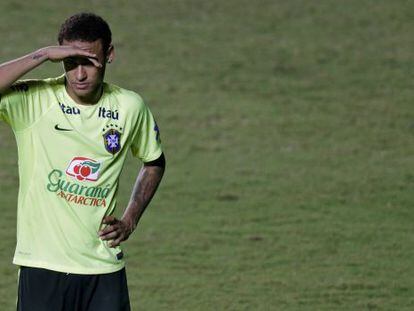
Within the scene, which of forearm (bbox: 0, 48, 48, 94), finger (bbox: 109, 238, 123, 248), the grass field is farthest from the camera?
the grass field

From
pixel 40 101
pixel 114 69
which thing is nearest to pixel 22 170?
pixel 40 101

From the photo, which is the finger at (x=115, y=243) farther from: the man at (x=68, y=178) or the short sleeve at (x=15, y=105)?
the short sleeve at (x=15, y=105)

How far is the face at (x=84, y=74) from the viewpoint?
13.9 feet

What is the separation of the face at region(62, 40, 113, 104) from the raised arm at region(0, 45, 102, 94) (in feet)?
0.18

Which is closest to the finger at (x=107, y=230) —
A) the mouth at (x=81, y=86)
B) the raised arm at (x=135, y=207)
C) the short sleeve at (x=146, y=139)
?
the raised arm at (x=135, y=207)

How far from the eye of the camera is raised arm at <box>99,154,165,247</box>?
4.33m

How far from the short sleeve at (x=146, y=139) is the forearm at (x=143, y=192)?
7 cm

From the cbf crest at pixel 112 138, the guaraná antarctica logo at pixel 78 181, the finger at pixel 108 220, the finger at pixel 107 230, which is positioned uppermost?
the cbf crest at pixel 112 138

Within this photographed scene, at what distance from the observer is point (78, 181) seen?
14.0 ft

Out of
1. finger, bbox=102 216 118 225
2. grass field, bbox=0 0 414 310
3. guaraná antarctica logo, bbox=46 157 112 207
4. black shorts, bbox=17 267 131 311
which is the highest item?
guaraná antarctica logo, bbox=46 157 112 207

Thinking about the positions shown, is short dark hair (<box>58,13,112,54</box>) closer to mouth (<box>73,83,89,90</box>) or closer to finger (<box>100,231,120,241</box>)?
mouth (<box>73,83,89,90</box>)

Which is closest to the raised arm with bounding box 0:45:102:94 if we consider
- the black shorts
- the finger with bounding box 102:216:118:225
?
the finger with bounding box 102:216:118:225

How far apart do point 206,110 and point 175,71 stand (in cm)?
131

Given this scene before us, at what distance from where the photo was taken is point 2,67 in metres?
4.12
